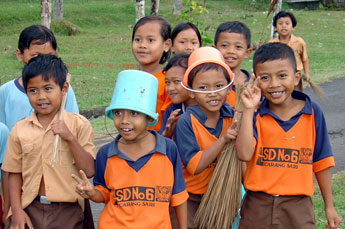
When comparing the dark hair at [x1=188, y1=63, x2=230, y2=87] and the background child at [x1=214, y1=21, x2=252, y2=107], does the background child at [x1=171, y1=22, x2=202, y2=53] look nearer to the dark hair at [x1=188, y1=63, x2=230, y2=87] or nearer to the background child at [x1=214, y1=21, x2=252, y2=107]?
the background child at [x1=214, y1=21, x2=252, y2=107]

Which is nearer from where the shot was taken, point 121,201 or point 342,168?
point 121,201

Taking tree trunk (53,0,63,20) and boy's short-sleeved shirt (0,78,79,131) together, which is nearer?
boy's short-sleeved shirt (0,78,79,131)

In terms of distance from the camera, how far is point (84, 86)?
9930 millimetres

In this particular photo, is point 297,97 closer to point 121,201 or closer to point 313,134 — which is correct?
point 313,134

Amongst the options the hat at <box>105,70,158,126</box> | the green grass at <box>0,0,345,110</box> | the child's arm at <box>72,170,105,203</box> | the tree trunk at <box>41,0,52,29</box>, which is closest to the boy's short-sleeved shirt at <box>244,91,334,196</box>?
the hat at <box>105,70,158,126</box>

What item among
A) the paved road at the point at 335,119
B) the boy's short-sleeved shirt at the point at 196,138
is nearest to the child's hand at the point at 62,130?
the boy's short-sleeved shirt at the point at 196,138

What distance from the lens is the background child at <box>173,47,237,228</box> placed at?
9.11 feet

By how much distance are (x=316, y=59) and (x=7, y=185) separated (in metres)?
11.8

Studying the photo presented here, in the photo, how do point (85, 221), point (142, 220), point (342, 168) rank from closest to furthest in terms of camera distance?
point (142, 220) < point (85, 221) < point (342, 168)

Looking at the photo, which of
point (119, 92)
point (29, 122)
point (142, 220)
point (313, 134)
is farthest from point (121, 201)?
point (313, 134)

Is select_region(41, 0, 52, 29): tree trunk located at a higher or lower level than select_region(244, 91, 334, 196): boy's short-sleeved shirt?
higher

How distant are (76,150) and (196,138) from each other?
678 mm

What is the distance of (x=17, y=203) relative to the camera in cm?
276

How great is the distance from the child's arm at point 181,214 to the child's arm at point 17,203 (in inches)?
32.1
